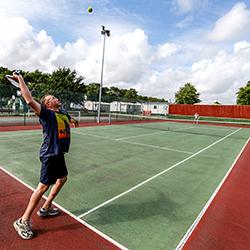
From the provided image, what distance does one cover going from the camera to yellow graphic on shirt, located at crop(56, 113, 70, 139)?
293cm

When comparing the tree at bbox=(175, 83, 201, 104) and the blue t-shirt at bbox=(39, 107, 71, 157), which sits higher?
the tree at bbox=(175, 83, 201, 104)

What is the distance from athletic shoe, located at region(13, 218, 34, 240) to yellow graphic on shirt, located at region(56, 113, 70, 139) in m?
1.28

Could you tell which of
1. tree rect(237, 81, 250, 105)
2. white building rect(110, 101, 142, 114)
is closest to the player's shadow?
white building rect(110, 101, 142, 114)

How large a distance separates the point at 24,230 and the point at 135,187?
2.55 metres

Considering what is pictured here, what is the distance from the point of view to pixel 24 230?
283cm

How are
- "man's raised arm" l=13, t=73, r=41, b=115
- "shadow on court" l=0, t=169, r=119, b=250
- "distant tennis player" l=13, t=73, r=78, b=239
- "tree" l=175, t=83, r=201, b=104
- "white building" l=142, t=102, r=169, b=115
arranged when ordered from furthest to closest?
1. "tree" l=175, t=83, r=201, b=104
2. "white building" l=142, t=102, r=169, b=115
3. "distant tennis player" l=13, t=73, r=78, b=239
4. "shadow on court" l=0, t=169, r=119, b=250
5. "man's raised arm" l=13, t=73, r=41, b=115

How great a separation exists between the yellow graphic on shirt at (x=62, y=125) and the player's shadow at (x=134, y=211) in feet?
4.72

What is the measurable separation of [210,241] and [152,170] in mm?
3209

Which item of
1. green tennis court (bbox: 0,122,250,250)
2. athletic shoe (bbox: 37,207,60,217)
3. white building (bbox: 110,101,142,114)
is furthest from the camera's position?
white building (bbox: 110,101,142,114)

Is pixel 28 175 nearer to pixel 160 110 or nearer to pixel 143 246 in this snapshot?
pixel 143 246

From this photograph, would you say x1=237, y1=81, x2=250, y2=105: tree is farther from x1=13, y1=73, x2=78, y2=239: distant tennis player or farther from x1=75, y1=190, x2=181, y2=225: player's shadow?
x1=13, y1=73, x2=78, y2=239: distant tennis player

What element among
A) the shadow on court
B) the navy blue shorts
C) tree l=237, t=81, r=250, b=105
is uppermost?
tree l=237, t=81, r=250, b=105

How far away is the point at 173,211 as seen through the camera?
3.80 meters

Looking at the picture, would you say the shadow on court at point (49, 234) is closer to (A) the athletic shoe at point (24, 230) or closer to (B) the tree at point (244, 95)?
(A) the athletic shoe at point (24, 230)
